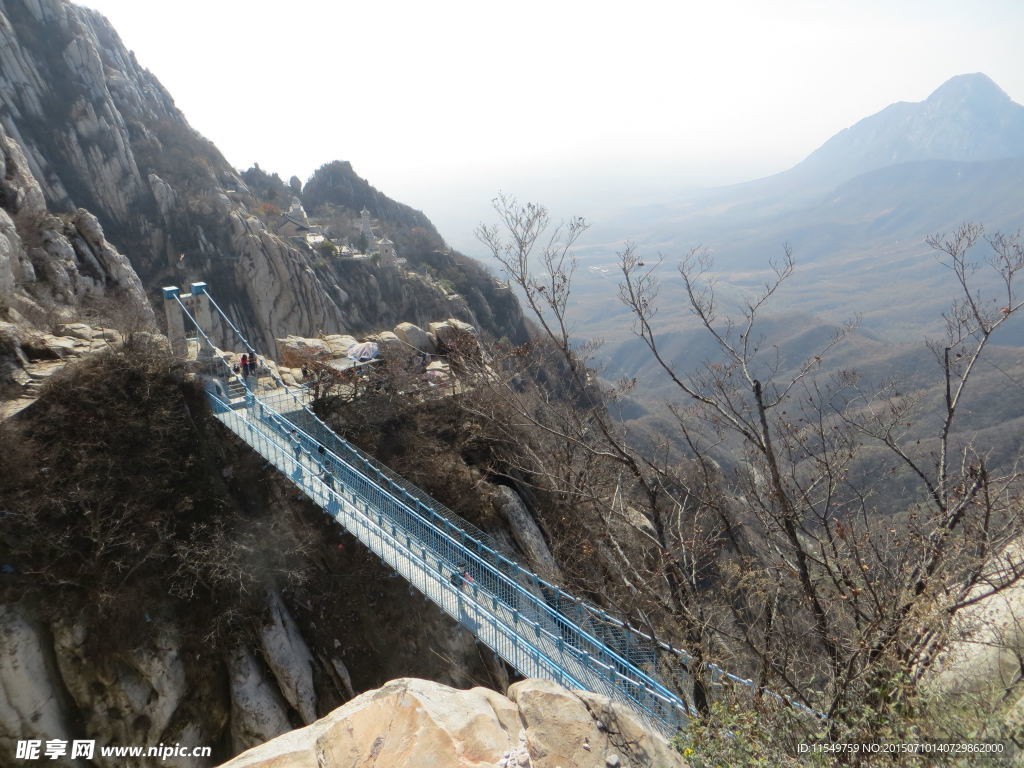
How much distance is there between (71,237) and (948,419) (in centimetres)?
2654

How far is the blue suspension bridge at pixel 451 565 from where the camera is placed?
853 cm

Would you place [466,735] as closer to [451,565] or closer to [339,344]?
[451,565]

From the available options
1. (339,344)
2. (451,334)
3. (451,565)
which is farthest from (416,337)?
(451,565)

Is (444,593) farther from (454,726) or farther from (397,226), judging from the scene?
(397,226)

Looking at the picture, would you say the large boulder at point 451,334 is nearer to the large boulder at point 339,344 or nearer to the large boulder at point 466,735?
the large boulder at point 339,344

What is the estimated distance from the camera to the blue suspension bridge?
8531mm

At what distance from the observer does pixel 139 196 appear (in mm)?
39344

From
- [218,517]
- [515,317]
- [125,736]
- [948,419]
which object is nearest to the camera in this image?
[948,419]

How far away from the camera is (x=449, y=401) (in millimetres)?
15617

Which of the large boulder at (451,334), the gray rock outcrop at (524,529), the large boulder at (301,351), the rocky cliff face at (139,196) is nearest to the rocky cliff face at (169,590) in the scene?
the gray rock outcrop at (524,529)

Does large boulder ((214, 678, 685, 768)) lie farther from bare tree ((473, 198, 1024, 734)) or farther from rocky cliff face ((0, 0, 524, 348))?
rocky cliff face ((0, 0, 524, 348))

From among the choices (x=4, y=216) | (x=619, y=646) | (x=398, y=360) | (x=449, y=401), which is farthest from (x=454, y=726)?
(x=4, y=216)

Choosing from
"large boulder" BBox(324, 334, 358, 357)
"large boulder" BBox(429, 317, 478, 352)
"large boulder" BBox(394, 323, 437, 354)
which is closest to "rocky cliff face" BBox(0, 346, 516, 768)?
"large boulder" BBox(324, 334, 358, 357)

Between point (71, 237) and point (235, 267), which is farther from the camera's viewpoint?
point (235, 267)
